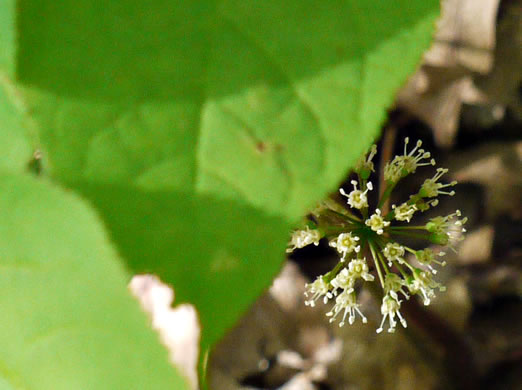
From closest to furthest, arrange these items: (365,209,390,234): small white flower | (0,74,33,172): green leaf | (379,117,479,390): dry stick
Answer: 1. (0,74,33,172): green leaf
2. (365,209,390,234): small white flower
3. (379,117,479,390): dry stick

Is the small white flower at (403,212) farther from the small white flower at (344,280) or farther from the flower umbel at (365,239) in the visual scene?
the small white flower at (344,280)

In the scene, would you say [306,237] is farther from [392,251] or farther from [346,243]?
[392,251]

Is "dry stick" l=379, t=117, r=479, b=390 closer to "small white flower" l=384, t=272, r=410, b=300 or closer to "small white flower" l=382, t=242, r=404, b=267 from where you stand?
"small white flower" l=384, t=272, r=410, b=300

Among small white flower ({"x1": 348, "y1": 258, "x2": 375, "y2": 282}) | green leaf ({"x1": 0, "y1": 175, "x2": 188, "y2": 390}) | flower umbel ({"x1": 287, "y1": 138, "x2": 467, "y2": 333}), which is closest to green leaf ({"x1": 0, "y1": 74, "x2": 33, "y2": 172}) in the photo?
green leaf ({"x1": 0, "y1": 175, "x2": 188, "y2": 390})

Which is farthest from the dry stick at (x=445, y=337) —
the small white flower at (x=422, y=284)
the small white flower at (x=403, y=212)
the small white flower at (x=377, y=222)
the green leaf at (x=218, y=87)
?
the green leaf at (x=218, y=87)

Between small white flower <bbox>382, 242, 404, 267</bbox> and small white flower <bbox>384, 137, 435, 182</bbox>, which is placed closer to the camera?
small white flower <bbox>382, 242, 404, 267</bbox>

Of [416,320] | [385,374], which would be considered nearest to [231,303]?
[416,320]
